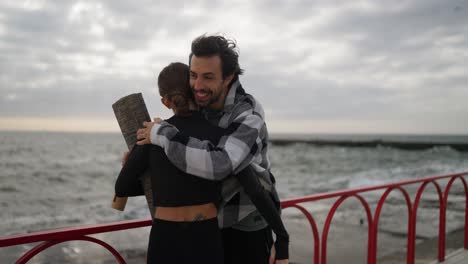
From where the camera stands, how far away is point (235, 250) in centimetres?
177

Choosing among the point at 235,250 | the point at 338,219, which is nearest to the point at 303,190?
the point at 338,219

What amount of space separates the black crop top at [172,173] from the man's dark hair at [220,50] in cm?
25

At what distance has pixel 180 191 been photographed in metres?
1.48

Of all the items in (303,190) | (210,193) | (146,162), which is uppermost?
(146,162)

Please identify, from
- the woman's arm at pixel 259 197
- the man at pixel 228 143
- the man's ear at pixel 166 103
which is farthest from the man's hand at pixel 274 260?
the man's ear at pixel 166 103

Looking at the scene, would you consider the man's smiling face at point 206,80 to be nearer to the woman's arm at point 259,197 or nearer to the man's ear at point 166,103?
the man's ear at point 166,103

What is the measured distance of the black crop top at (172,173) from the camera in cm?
147

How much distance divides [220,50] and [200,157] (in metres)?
0.48

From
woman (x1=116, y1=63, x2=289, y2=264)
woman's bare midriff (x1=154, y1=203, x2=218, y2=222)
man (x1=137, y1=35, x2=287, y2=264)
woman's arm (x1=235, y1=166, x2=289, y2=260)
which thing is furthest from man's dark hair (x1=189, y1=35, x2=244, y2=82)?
woman's bare midriff (x1=154, y1=203, x2=218, y2=222)

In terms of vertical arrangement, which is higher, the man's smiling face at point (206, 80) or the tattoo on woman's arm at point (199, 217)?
the man's smiling face at point (206, 80)

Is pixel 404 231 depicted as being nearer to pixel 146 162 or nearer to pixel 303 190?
pixel 146 162

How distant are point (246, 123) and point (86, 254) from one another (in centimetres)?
767

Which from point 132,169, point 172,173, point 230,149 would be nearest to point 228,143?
point 230,149

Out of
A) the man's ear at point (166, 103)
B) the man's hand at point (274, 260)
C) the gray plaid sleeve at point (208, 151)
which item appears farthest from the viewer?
the man's hand at point (274, 260)
